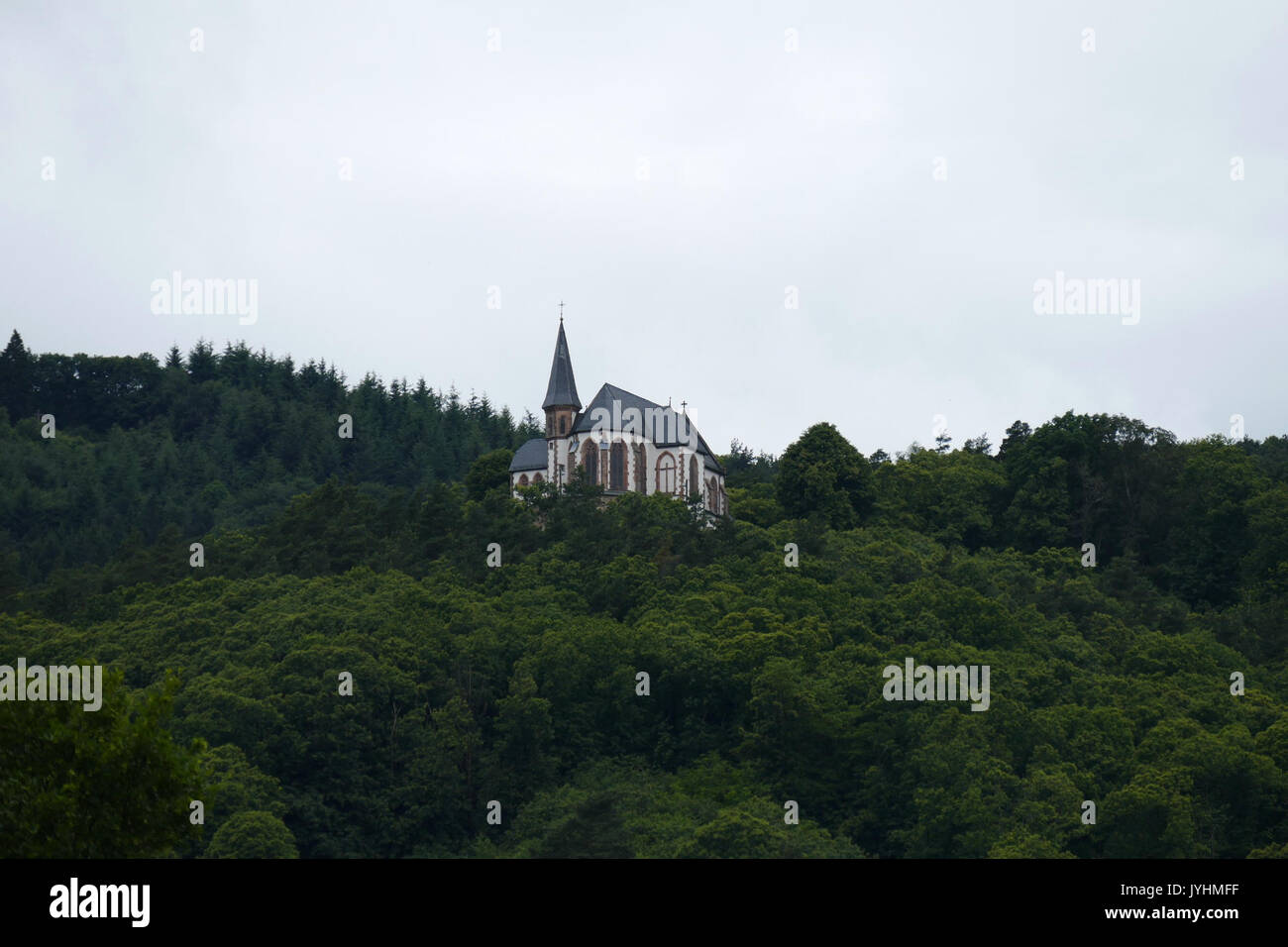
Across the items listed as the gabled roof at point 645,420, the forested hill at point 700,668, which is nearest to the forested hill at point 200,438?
the forested hill at point 700,668

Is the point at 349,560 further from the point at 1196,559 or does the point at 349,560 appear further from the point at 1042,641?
the point at 1196,559

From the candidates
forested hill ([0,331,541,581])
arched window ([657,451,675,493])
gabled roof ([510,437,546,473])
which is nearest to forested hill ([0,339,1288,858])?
gabled roof ([510,437,546,473])

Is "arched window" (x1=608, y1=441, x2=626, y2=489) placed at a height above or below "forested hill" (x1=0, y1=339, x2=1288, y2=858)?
above

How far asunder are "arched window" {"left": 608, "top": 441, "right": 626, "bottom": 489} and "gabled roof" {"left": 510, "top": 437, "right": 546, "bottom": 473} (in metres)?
3.96

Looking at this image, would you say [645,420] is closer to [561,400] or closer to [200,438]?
[561,400]

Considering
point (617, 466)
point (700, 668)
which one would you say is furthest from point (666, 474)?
point (700, 668)

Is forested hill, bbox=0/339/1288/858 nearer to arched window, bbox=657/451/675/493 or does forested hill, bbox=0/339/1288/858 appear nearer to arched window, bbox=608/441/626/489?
arched window, bbox=657/451/675/493

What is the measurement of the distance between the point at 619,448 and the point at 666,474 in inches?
102

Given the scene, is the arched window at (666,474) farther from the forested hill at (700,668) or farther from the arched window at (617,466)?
the forested hill at (700,668)

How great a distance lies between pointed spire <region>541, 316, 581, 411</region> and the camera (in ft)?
280

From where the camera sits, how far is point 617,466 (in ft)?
273

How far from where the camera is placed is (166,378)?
5290 inches
